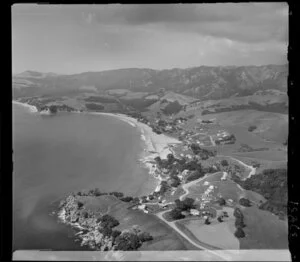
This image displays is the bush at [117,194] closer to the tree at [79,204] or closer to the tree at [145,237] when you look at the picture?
the tree at [79,204]

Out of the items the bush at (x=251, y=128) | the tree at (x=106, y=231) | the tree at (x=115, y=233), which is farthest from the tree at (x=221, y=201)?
the tree at (x=106, y=231)

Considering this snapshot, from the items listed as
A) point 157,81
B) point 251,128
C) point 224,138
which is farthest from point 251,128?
point 157,81

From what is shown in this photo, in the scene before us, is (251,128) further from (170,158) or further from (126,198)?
(126,198)

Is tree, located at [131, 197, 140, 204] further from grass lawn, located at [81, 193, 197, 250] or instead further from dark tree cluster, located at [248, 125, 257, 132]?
dark tree cluster, located at [248, 125, 257, 132]
